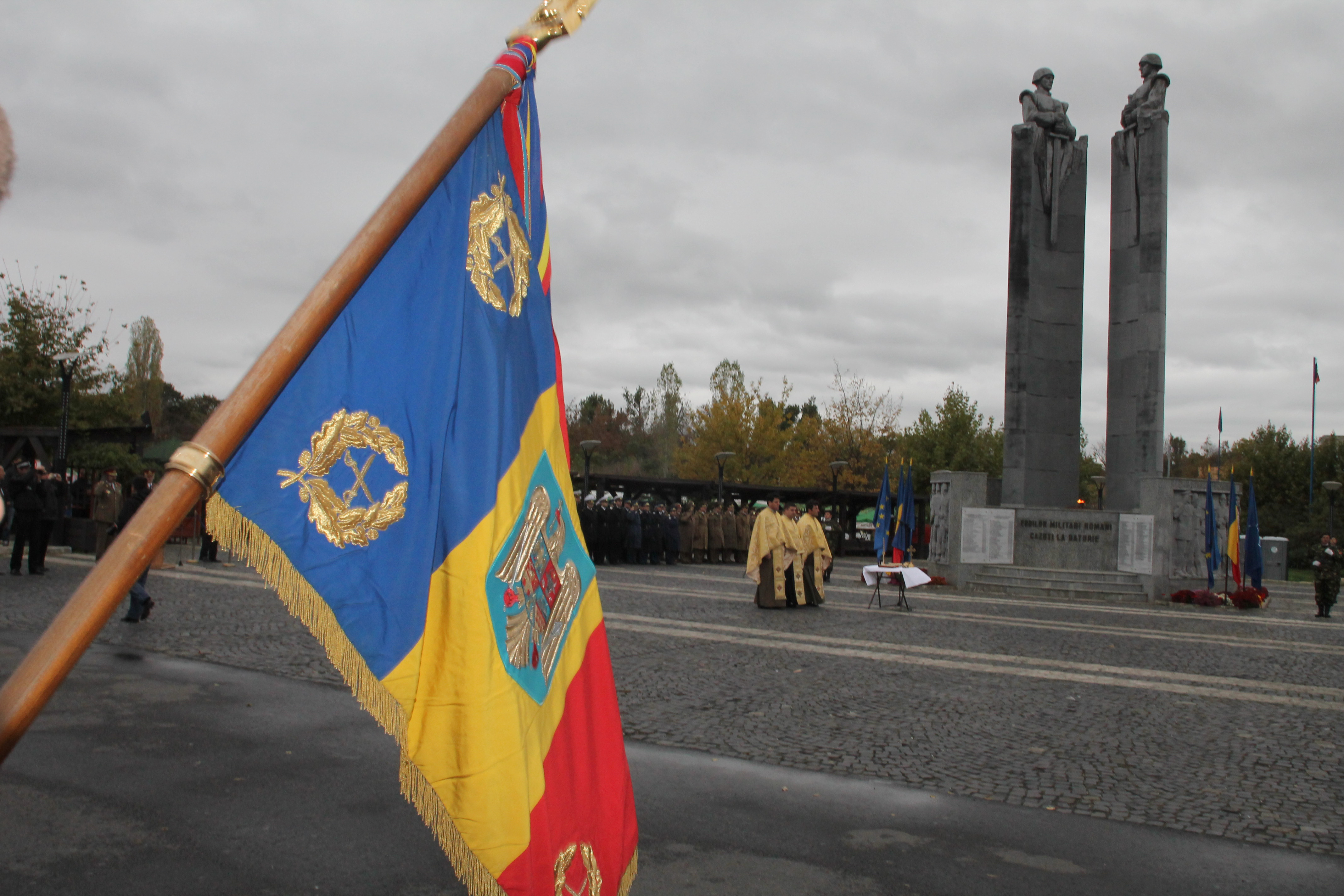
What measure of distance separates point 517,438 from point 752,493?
130 ft

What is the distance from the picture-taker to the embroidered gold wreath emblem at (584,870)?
2.40 metres

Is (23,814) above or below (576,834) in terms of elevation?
below

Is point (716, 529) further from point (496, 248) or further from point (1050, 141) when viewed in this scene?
point (496, 248)

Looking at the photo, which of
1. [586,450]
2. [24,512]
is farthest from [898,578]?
[24,512]

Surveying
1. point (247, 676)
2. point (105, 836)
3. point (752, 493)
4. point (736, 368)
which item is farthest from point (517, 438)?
point (736, 368)

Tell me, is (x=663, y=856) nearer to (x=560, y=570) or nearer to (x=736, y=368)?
(x=560, y=570)

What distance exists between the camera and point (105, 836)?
14.7 ft

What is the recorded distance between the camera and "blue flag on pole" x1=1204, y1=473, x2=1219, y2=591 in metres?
21.0

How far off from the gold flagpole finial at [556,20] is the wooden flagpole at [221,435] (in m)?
0.25

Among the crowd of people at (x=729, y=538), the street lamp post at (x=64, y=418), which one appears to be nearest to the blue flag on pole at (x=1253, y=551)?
the crowd of people at (x=729, y=538)

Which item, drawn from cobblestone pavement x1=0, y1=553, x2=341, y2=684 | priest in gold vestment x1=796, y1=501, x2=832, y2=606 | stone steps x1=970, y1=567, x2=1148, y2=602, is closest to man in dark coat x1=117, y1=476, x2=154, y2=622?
cobblestone pavement x1=0, y1=553, x2=341, y2=684

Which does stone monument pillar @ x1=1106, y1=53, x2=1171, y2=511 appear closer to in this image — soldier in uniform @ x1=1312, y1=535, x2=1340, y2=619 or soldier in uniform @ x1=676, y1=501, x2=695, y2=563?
soldier in uniform @ x1=1312, y1=535, x2=1340, y2=619

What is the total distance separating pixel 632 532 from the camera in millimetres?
26156

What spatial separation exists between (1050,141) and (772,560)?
16013 mm
